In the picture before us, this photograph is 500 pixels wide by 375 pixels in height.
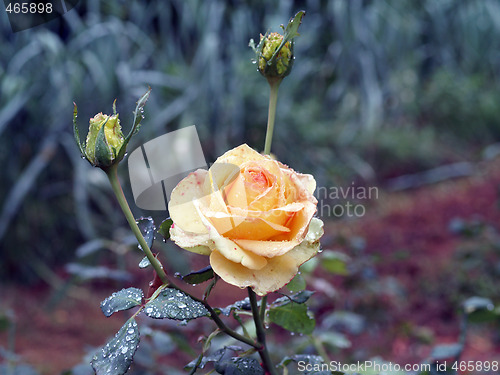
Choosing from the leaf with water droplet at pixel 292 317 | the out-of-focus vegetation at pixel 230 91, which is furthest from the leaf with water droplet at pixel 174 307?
the out-of-focus vegetation at pixel 230 91

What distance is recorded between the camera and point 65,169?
184 centimetres

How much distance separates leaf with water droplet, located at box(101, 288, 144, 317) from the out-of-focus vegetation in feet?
1.36

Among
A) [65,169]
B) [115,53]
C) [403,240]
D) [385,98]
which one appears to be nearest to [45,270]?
[65,169]

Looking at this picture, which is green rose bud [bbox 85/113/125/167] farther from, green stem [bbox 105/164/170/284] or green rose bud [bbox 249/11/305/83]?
green rose bud [bbox 249/11/305/83]

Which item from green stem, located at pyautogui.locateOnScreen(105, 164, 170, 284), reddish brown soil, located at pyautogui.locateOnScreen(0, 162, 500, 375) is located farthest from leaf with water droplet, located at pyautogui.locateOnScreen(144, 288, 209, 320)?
reddish brown soil, located at pyautogui.locateOnScreen(0, 162, 500, 375)

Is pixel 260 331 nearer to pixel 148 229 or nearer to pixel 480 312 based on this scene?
pixel 148 229

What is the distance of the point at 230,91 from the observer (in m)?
2.13

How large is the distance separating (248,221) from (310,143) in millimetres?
1979

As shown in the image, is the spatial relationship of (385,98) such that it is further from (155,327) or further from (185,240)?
(185,240)

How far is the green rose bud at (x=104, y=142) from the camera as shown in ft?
1.03

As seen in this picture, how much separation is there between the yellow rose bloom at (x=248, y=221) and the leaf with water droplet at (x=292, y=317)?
12 cm

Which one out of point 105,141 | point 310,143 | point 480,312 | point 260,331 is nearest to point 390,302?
point 480,312

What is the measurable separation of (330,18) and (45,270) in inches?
84.5

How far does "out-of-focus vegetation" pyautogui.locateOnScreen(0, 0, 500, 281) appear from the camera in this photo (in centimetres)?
176
